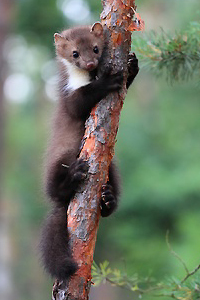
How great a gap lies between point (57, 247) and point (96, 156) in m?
0.67

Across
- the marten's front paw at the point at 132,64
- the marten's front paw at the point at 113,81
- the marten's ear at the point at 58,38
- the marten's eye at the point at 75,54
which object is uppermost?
the marten's ear at the point at 58,38

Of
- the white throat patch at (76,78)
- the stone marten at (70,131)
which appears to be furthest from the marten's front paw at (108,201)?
the white throat patch at (76,78)

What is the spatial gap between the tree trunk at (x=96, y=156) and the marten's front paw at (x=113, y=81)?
4 centimetres

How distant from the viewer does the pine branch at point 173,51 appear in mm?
4340

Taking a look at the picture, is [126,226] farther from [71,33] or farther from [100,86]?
[100,86]

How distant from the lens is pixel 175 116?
14992 millimetres

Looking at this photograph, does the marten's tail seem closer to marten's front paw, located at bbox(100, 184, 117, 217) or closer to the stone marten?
the stone marten

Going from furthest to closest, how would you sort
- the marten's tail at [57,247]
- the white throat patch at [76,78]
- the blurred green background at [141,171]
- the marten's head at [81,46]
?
the blurred green background at [141,171] < the white throat patch at [76,78] < the marten's head at [81,46] < the marten's tail at [57,247]

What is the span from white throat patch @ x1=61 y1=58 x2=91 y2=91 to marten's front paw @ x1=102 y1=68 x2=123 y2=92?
59cm

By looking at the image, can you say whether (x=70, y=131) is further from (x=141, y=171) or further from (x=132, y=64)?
(x=141, y=171)

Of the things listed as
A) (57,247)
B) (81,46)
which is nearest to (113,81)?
(81,46)

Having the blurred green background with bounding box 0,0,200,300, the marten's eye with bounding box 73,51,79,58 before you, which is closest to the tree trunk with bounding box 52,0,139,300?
the marten's eye with bounding box 73,51,79,58

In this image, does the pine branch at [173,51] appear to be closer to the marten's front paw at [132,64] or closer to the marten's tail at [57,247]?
the marten's front paw at [132,64]

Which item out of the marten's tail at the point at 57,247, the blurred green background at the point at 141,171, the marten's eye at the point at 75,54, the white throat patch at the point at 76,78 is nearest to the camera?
the marten's tail at the point at 57,247
